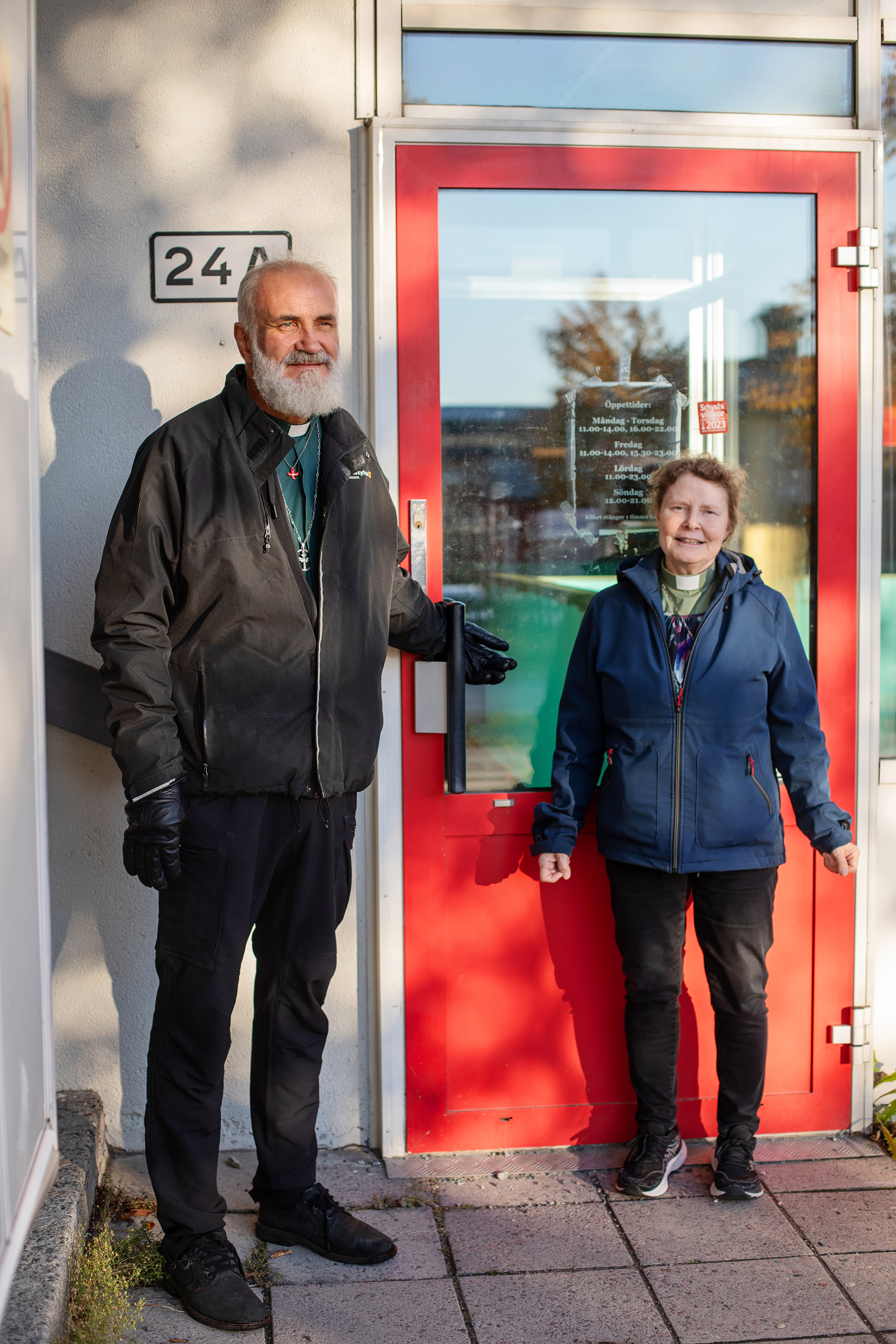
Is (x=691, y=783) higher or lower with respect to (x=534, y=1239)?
higher

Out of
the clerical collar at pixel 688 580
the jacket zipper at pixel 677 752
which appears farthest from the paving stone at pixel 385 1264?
the clerical collar at pixel 688 580

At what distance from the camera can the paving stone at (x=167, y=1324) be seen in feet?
7.82

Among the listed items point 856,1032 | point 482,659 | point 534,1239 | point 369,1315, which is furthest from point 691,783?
point 369,1315

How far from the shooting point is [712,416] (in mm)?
3203

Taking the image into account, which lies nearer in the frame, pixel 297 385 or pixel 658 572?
pixel 297 385

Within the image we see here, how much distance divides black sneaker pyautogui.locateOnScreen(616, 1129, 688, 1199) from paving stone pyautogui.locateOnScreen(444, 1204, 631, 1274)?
4.5 inches

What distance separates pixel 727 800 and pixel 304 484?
1.28 m

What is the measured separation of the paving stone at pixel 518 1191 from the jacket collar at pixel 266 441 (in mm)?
1834

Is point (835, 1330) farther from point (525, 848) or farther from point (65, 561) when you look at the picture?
point (65, 561)

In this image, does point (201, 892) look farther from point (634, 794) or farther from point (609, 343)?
point (609, 343)

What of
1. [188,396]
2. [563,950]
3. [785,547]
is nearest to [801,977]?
[563,950]

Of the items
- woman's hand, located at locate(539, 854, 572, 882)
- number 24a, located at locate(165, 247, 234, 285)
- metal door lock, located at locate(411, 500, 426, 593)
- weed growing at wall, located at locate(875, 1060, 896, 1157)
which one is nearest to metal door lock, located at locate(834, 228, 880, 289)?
metal door lock, located at locate(411, 500, 426, 593)

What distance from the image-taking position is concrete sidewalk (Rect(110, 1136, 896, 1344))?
7.97 ft

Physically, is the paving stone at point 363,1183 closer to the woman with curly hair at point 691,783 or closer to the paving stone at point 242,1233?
the paving stone at point 242,1233
